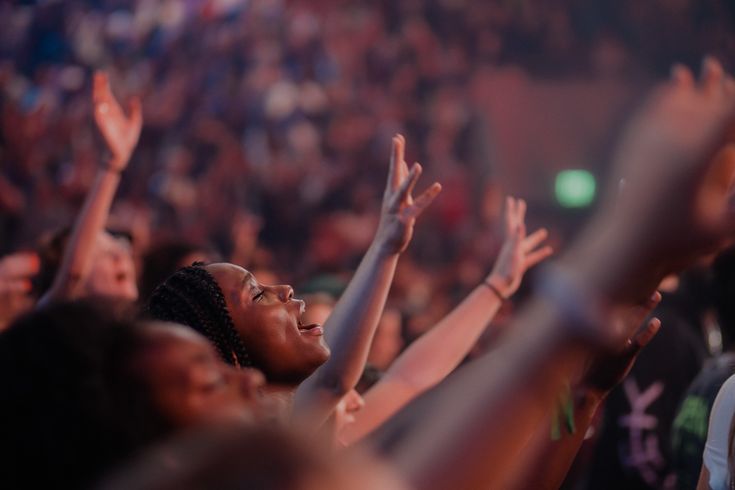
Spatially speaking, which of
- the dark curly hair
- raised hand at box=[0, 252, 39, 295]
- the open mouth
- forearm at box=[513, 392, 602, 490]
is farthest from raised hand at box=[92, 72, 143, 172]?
the dark curly hair

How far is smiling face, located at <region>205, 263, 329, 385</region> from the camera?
1.93 m

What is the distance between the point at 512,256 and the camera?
112 inches

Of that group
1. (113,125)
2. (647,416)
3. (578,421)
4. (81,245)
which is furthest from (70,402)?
(647,416)

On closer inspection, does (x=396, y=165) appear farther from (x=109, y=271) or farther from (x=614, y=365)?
(x=109, y=271)

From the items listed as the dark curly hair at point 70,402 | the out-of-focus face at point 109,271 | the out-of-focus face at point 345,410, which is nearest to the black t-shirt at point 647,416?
the out-of-focus face at point 345,410

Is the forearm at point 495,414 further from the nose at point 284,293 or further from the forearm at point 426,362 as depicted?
the forearm at point 426,362

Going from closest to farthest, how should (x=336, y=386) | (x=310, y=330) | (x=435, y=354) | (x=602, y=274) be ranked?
(x=602, y=274) → (x=310, y=330) → (x=336, y=386) → (x=435, y=354)

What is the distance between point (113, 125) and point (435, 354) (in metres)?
1.39

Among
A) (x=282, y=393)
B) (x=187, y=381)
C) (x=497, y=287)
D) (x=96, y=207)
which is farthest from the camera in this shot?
(x=96, y=207)

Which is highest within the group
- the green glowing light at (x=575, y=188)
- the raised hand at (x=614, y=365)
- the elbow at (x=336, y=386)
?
the raised hand at (x=614, y=365)

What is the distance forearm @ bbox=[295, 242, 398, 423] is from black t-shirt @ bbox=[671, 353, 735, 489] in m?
0.88

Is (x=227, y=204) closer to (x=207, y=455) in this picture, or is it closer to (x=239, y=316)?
(x=239, y=316)

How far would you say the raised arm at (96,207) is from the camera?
297 centimetres

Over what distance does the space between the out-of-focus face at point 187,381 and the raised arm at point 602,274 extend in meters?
0.23
